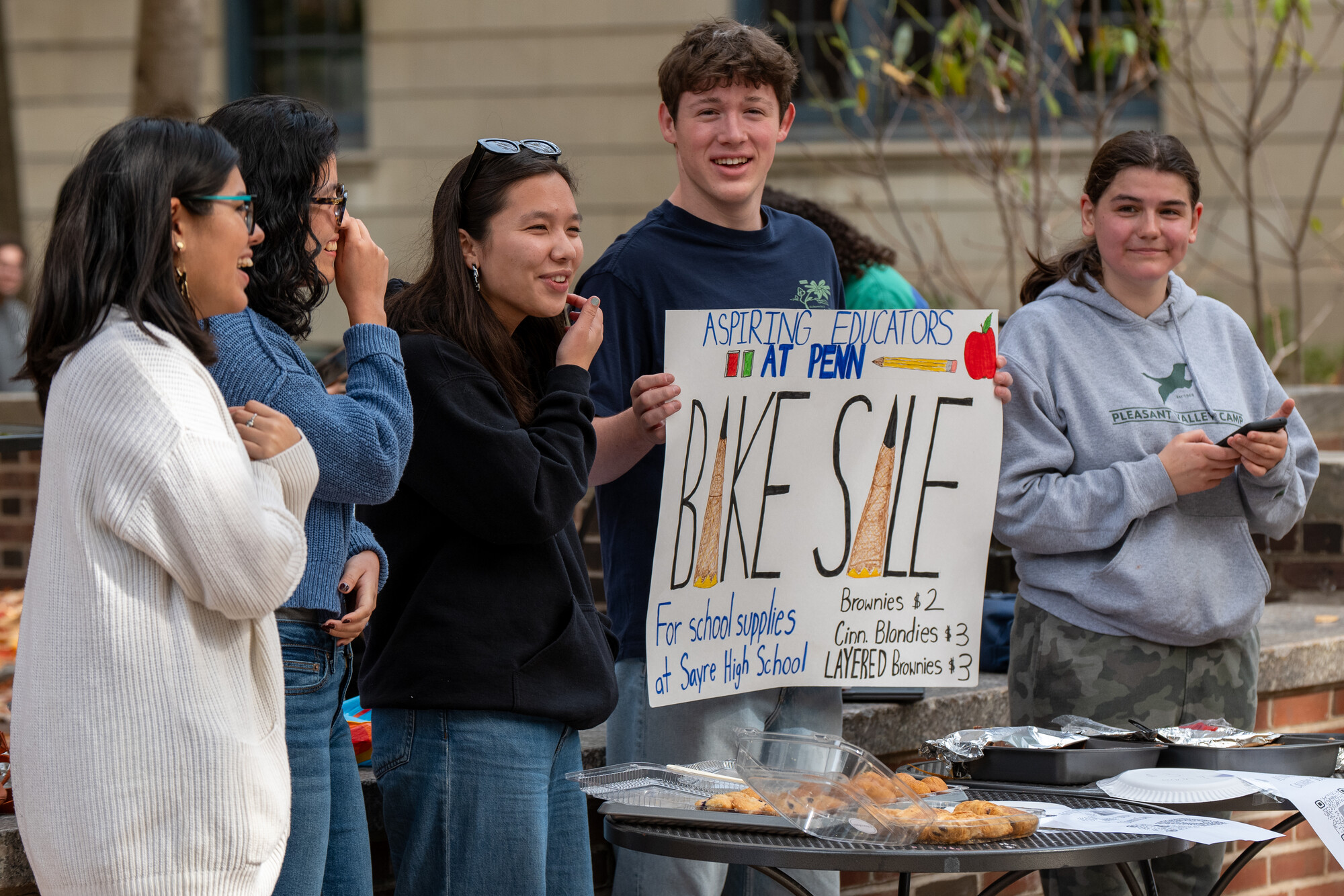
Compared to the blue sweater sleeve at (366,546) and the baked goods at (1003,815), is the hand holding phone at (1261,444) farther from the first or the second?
the blue sweater sleeve at (366,546)

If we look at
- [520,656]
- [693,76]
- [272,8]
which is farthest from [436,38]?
[520,656]

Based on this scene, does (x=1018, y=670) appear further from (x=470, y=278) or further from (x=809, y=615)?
(x=470, y=278)

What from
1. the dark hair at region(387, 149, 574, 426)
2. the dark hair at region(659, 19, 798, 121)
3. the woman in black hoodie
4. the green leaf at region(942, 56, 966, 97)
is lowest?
the woman in black hoodie

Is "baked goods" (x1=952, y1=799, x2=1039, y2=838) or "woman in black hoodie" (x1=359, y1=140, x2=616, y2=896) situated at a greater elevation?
"woman in black hoodie" (x1=359, y1=140, x2=616, y2=896)

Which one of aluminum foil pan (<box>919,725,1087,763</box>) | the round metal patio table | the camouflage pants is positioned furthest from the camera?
the camouflage pants

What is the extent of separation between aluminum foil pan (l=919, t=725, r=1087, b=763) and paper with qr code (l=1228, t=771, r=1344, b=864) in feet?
1.05

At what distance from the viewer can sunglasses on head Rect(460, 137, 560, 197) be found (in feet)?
8.78

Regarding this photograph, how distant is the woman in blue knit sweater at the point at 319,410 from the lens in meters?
2.25

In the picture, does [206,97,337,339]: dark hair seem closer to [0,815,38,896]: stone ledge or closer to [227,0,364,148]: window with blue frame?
[0,815,38,896]: stone ledge

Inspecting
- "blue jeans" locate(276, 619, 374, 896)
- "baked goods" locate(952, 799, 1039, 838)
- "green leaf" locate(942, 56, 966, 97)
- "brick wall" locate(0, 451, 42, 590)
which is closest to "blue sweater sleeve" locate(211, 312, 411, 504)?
"blue jeans" locate(276, 619, 374, 896)

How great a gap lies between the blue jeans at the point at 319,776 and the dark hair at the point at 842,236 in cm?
272

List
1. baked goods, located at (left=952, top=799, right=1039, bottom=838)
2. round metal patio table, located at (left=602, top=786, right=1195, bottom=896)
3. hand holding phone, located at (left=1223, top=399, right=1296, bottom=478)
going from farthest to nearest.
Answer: hand holding phone, located at (left=1223, top=399, right=1296, bottom=478) → baked goods, located at (left=952, top=799, right=1039, bottom=838) → round metal patio table, located at (left=602, top=786, right=1195, bottom=896)

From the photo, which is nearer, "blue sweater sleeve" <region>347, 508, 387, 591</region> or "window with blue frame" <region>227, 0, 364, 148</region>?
"blue sweater sleeve" <region>347, 508, 387, 591</region>

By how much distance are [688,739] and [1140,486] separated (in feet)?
Answer: 3.54
